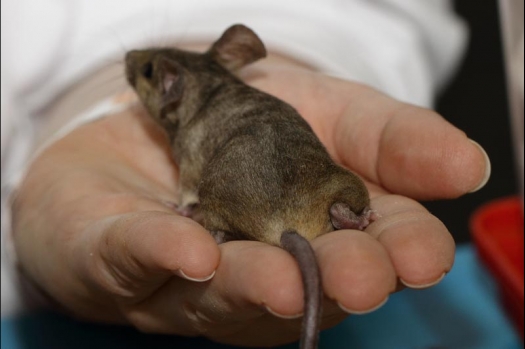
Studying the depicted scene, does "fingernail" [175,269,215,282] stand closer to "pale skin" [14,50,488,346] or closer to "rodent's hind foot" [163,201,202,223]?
"pale skin" [14,50,488,346]

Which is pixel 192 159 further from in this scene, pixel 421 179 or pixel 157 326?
pixel 421 179

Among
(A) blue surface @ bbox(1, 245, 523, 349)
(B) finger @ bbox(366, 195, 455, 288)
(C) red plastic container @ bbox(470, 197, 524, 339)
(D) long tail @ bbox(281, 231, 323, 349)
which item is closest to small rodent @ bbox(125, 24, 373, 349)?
(D) long tail @ bbox(281, 231, 323, 349)

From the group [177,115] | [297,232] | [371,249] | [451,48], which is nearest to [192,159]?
[177,115]

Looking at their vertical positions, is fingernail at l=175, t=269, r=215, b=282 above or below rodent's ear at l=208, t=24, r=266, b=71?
below

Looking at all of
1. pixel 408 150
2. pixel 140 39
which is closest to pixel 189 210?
pixel 408 150

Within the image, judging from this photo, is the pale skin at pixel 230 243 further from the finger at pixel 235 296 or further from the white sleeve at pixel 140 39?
the white sleeve at pixel 140 39

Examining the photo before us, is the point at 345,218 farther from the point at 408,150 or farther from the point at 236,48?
the point at 236,48

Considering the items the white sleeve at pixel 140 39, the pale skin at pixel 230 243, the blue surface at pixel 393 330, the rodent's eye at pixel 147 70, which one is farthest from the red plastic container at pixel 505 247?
the rodent's eye at pixel 147 70
